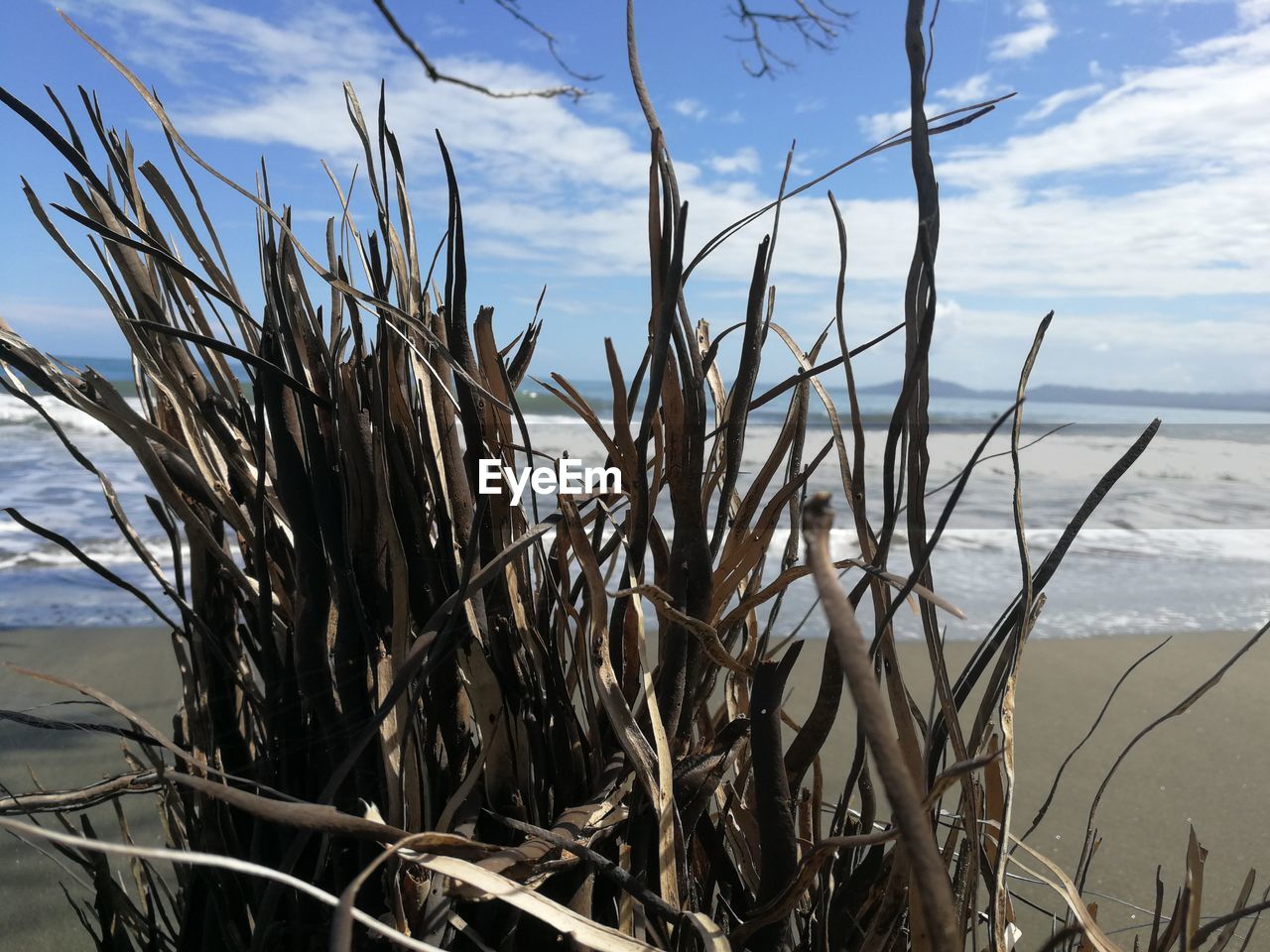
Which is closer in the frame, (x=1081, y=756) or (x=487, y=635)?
(x=487, y=635)

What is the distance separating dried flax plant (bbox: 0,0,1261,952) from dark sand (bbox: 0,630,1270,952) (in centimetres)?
67

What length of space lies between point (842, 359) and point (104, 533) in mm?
5720

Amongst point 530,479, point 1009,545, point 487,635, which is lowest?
point 1009,545

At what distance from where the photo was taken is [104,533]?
5.31 metres

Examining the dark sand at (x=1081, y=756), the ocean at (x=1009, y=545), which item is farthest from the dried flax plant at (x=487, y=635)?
the dark sand at (x=1081, y=756)

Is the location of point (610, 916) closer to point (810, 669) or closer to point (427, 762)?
point (427, 762)

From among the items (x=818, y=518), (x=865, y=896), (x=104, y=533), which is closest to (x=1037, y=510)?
(x=104, y=533)

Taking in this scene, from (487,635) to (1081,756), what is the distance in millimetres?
2065

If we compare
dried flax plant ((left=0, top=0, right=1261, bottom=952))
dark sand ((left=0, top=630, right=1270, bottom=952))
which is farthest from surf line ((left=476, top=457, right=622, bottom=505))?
dark sand ((left=0, top=630, right=1270, bottom=952))

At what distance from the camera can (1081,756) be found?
7.32ft

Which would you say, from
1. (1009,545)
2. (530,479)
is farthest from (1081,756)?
(1009,545)

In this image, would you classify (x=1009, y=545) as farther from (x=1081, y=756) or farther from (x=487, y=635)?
(x=487, y=635)

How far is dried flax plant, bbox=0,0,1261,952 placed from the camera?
58 centimetres

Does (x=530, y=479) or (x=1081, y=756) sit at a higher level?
(x=530, y=479)
